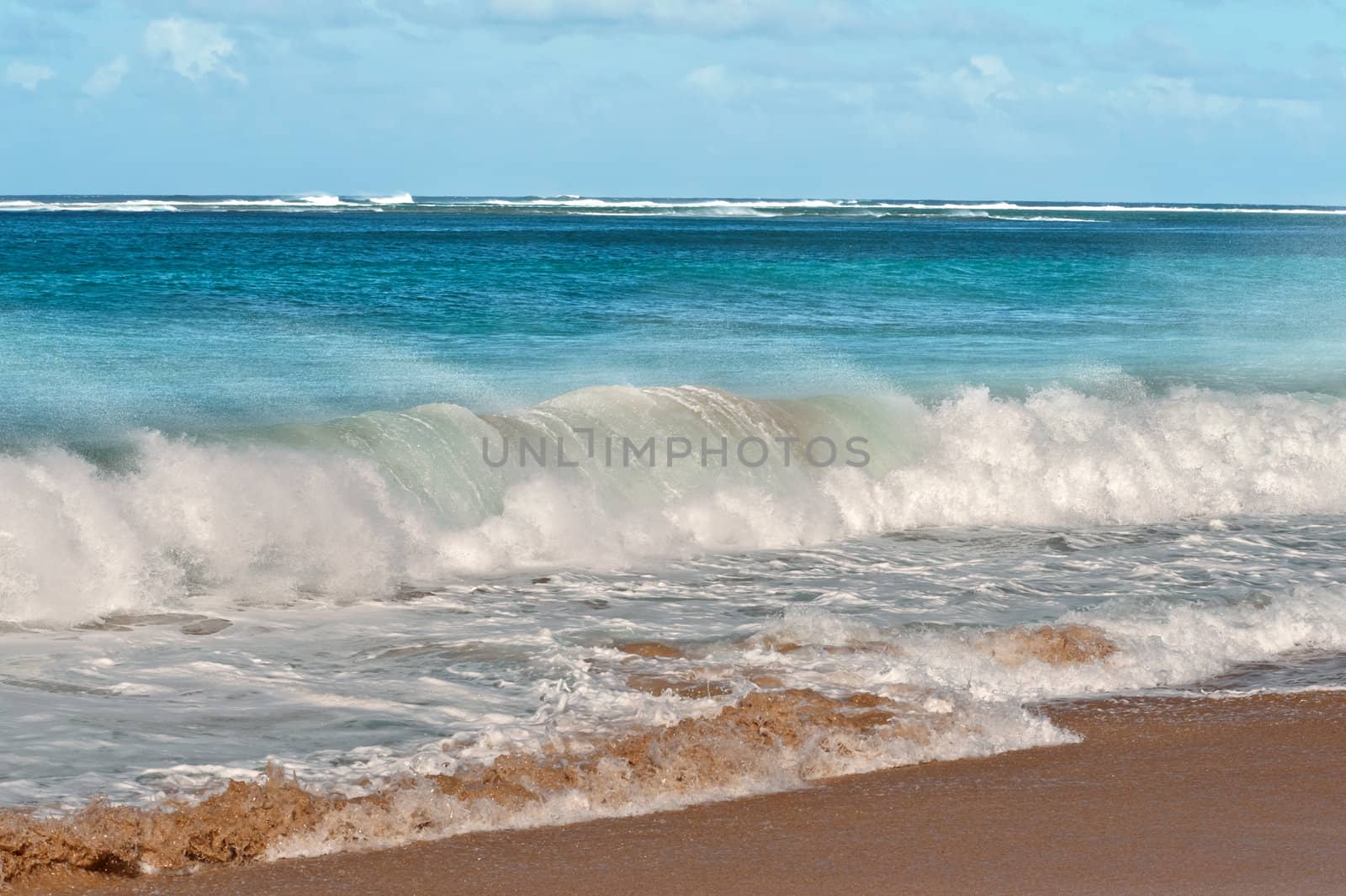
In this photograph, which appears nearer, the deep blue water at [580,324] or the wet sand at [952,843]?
the wet sand at [952,843]

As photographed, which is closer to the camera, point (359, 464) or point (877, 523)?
point (359, 464)

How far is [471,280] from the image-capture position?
27.8 meters

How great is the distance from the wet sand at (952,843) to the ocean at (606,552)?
19 centimetres

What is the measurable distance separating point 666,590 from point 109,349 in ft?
36.5

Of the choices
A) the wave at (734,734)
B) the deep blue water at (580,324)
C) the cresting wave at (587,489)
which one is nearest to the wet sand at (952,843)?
the wave at (734,734)

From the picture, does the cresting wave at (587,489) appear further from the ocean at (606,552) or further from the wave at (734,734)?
the wave at (734,734)

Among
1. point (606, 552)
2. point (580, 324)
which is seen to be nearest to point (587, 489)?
point (606, 552)

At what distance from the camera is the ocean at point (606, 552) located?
485 centimetres

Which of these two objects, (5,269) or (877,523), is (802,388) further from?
(5,269)

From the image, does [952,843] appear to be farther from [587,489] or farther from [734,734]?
[587,489]

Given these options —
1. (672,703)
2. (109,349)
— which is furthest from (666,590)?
(109,349)

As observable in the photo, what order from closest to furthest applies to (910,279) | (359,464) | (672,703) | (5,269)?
(672,703) < (359,464) < (5,269) < (910,279)

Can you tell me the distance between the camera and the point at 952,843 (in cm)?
408

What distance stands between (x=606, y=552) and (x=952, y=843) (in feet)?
15.6
